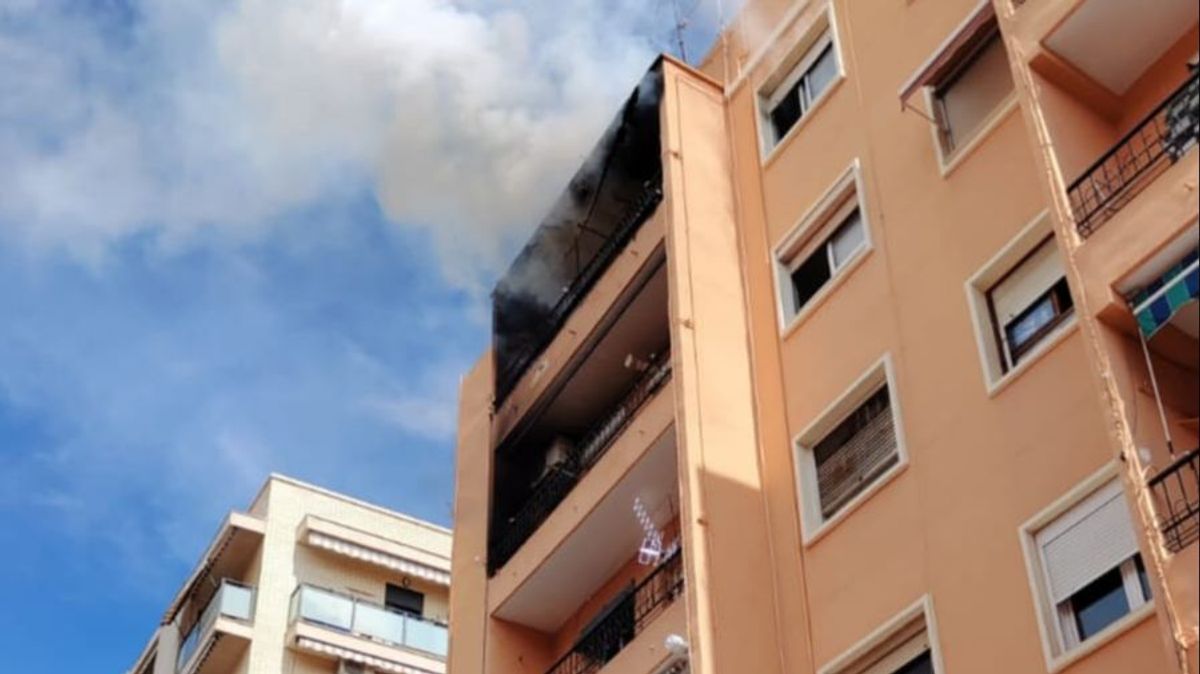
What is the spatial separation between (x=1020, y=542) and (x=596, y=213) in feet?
32.9

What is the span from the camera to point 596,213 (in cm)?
2261

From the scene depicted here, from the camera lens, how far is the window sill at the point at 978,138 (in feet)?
52.0

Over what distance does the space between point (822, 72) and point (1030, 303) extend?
5459mm

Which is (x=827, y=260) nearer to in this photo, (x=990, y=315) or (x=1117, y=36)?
(x=990, y=315)

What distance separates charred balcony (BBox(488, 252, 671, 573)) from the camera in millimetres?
20594

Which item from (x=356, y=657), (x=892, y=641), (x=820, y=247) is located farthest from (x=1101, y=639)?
(x=356, y=657)

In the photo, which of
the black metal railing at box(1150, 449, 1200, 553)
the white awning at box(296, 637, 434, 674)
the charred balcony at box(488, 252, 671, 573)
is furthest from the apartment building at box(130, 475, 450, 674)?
the black metal railing at box(1150, 449, 1200, 553)

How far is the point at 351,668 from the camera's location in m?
35.9

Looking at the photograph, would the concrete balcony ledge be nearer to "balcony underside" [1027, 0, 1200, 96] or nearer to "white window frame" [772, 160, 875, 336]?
"white window frame" [772, 160, 875, 336]

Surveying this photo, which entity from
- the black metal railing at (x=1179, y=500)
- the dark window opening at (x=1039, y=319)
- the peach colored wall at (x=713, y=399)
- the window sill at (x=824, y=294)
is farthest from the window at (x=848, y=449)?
the black metal railing at (x=1179, y=500)

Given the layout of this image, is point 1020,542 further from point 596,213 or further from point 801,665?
point 596,213

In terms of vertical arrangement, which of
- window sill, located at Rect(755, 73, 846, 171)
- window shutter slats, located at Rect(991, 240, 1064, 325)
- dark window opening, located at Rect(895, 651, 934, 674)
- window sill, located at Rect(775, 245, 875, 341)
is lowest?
dark window opening, located at Rect(895, 651, 934, 674)

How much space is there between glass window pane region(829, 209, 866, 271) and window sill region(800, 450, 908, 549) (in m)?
2.65

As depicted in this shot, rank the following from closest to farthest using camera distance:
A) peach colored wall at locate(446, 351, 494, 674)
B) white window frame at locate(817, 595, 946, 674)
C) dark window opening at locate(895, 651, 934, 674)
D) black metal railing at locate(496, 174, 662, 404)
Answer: white window frame at locate(817, 595, 946, 674) → dark window opening at locate(895, 651, 934, 674) → black metal railing at locate(496, 174, 662, 404) → peach colored wall at locate(446, 351, 494, 674)
